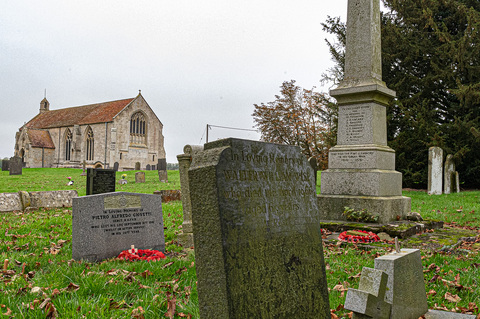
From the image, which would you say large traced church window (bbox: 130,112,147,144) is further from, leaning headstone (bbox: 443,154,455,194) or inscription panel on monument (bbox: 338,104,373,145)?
inscription panel on monument (bbox: 338,104,373,145)

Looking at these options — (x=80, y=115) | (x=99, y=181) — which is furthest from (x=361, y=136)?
(x=80, y=115)

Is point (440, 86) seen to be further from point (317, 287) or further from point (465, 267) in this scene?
point (317, 287)

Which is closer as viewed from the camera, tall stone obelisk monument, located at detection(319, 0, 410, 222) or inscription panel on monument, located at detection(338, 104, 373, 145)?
tall stone obelisk monument, located at detection(319, 0, 410, 222)

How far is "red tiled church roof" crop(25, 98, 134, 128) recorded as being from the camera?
2035 inches

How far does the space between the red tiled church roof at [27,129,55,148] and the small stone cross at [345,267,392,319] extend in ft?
192

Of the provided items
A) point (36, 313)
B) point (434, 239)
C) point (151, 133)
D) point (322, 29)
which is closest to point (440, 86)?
point (322, 29)

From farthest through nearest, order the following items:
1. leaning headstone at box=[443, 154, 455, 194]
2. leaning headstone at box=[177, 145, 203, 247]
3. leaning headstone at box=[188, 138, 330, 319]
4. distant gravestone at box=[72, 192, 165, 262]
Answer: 1. leaning headstone at box=[443, 154, 455, 194]
2. leaning headstone at box=[177, 145, 203, 247]
3. distant gravestone at box=[72, 192, 165, 262]
4. leaning headstone at box=[188, 138, 330, 319]

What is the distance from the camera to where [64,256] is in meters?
5.05

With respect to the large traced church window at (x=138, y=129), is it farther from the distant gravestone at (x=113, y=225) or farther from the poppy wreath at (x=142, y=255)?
the poppy wreath at (x=142, y=255)

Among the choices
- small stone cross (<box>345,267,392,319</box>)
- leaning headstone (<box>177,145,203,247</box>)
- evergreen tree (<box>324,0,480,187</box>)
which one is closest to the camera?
small stone cross (<box>345,267,392,319</box>)

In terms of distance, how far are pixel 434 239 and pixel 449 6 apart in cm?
1733

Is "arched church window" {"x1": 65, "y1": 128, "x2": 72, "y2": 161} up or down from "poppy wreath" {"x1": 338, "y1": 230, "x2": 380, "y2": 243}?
up

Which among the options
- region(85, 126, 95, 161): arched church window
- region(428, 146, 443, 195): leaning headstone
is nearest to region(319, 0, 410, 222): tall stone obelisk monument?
region(428, 146, 443, 195): leaning headstone

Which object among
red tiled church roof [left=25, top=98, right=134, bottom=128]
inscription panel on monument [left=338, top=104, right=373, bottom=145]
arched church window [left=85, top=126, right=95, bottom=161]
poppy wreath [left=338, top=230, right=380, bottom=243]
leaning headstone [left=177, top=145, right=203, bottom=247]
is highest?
red tiled church roof [left=25, top=98, right=134, bottom=128]
